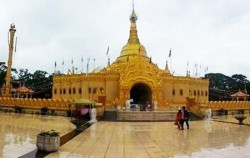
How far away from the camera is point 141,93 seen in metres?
45.8

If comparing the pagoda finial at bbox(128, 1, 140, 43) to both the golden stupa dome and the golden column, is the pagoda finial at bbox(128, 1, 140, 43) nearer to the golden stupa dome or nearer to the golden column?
the golden stupa dome

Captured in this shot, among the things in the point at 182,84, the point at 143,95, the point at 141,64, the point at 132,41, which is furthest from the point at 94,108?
the point at 132,41

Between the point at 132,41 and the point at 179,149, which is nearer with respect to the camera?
the point at 179,149

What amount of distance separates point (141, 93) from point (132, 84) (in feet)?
19.4

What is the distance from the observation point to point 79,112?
26.3 m

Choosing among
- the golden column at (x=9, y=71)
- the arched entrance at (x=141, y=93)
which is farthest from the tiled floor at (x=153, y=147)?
the arched entrance at (x=141, y=93)

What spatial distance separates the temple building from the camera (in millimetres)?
40344

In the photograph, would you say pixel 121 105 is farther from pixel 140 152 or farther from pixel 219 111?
pixel 140 152

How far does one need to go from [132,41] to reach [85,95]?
1378 cm

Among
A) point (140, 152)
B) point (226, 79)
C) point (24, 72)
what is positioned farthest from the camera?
point (226, 79)

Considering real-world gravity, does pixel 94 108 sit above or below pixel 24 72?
below

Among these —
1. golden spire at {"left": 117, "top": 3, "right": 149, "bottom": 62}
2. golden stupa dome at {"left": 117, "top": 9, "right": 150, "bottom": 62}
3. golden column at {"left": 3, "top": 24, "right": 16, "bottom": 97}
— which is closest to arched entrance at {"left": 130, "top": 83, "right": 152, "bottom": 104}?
golden stupa dome at {"left": 117, "top": 9, "right": 150, "bottom": 62}

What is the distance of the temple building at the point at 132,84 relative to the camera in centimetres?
4034

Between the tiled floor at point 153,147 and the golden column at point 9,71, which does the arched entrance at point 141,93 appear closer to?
the golden column at point 9,71
